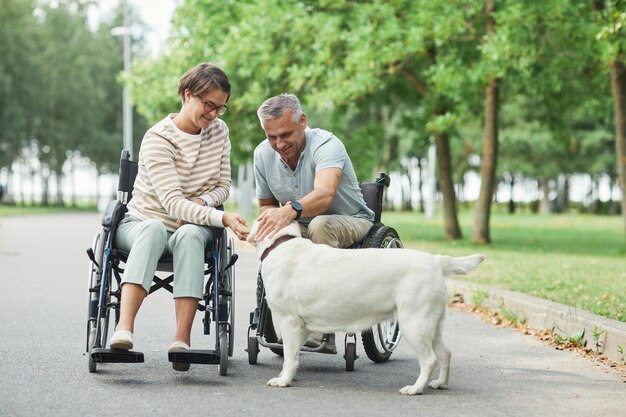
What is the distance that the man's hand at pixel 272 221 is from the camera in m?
5.26

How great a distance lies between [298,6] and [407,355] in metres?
14.5

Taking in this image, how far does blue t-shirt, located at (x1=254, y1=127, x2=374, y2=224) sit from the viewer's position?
18.8ft

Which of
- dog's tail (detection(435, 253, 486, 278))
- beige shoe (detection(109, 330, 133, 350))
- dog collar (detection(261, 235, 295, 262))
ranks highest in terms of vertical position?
dog collar (detection(261, 235, 295, 262))

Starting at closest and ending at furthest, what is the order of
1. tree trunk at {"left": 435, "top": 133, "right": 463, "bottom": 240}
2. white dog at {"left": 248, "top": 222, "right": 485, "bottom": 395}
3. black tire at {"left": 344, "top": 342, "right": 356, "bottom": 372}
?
white dog at {"left": 248, "top": 222, "right": 485, "bottom": 395} → black tire at {"left": 344, "top": 342, "right": 356, "bottom": 372} → tree trunk at {"left": 435, "top": 133, "right": 463, "bottom": 240}

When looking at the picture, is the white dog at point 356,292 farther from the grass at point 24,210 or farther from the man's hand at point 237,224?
the grass at point 24,210

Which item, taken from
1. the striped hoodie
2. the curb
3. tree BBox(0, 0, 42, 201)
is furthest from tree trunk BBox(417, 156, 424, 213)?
the striped hoodie

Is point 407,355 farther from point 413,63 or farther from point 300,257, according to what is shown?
point 413,63

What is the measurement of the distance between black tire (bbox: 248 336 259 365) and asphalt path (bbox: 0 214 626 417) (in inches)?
1.9

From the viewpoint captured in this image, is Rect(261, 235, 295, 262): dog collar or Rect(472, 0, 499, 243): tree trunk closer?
Rect(261, 235, 295, 262): dog collar

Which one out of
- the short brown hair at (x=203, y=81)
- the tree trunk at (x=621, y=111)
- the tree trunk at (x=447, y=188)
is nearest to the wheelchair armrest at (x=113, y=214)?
the short brown hair at (x=203, y=81)

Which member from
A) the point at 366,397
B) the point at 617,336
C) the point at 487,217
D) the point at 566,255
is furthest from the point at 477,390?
the point at 487,217

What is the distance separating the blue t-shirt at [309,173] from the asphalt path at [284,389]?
3.51ft

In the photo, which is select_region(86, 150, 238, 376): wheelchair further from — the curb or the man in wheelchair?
the curb

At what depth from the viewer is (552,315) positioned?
7.55 m
